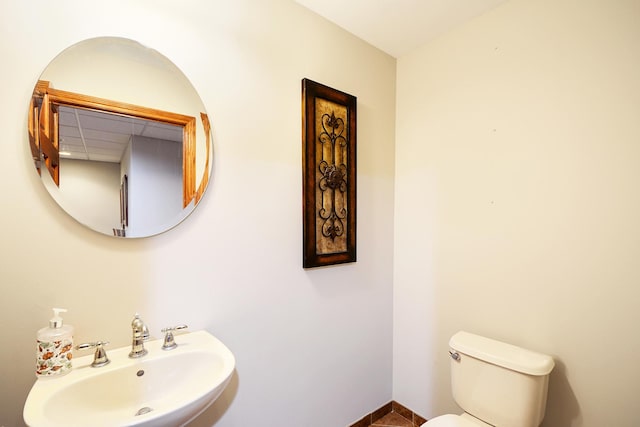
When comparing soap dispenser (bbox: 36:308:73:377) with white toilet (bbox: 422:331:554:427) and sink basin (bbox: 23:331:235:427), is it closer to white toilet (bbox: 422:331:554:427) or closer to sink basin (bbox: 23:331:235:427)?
sink basin (bbox: 23:331:235:427)

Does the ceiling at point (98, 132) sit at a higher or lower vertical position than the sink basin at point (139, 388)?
higher

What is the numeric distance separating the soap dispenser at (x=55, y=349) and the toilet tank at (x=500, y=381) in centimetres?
162

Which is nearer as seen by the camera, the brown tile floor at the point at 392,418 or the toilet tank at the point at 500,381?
the toilet tank at the point at 500,381

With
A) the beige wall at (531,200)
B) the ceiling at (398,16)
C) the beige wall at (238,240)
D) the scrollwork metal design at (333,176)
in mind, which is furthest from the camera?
the scrollwork metal design at (333,176)

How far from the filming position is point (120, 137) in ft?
3.64

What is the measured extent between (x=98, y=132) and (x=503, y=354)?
6.39 feet

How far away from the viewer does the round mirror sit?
977 millimetres

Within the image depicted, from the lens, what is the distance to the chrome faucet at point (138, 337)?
1037 mm

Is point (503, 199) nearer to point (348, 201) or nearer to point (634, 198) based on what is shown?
point (634, 198)

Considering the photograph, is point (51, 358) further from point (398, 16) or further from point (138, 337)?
point (398, 16)

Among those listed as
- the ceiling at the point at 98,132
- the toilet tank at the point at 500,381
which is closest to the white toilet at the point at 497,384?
the toilet tank at the point at 500,381

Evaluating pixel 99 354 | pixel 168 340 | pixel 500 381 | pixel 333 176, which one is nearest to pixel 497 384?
pixel 500 381

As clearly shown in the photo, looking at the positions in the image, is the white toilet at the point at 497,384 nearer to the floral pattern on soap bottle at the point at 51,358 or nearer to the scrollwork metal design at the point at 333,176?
the scrollwork metal design at the point at 333,176

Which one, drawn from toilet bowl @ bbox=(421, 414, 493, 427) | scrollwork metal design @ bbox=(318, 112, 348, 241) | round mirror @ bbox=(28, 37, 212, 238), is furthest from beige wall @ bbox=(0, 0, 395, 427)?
toilet bowl @ bbox=(421, 414, 493, 427)
